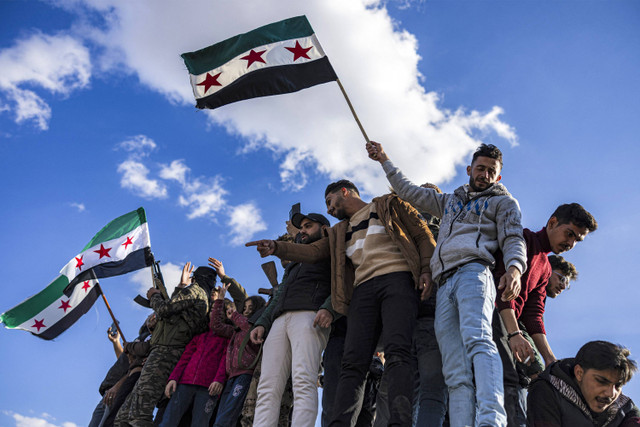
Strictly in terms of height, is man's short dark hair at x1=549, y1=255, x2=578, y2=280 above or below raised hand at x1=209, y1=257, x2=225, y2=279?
below

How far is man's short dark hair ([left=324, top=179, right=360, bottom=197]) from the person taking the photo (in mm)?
5920

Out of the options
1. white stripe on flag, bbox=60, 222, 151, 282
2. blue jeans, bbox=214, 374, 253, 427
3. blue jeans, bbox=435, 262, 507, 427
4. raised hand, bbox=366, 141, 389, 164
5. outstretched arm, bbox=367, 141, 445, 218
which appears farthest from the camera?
white stripe on flag, bbox=60, 222, 151, 282

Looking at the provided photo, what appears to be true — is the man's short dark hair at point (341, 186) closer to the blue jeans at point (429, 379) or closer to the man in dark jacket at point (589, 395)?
the blue jeans at point (429, 379)

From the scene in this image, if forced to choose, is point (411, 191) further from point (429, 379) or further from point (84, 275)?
point (84, 275)

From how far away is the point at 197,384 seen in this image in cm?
640

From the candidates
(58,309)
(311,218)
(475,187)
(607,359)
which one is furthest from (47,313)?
(607,359)

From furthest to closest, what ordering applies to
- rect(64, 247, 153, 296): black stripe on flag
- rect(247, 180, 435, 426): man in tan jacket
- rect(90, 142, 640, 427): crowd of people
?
Answer: rect(64, 247, 153, 296): black stripe on flag, rect(247, 180, 435, 426): man in tan jacket, rect(90, 142, 640, 427): crowd of people

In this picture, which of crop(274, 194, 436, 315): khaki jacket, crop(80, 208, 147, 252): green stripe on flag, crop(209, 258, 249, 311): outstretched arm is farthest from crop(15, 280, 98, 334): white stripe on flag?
crop(274, 194, 436, 315): khaki jacket

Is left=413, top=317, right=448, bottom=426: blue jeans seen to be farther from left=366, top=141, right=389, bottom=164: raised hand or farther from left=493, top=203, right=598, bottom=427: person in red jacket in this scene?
left=366, top=141, right=389, bottom=164: raised hand

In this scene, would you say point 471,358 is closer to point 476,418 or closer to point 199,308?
point 476,418

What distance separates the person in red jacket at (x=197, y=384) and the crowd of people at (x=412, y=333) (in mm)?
16

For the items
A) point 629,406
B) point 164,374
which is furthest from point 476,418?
point 164,374

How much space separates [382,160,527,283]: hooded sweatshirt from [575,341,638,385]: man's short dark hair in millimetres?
863

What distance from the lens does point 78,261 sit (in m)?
9.98
